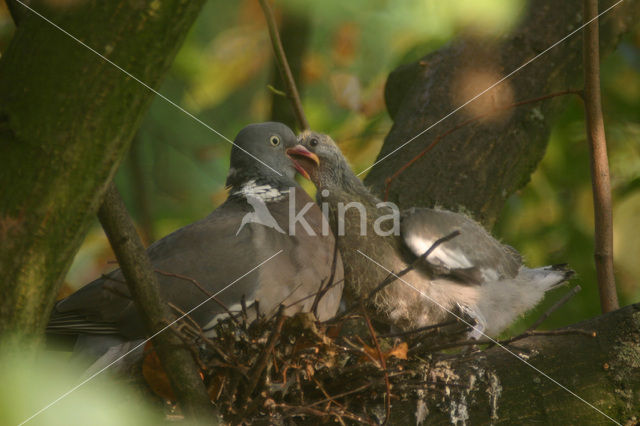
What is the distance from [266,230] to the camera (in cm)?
239

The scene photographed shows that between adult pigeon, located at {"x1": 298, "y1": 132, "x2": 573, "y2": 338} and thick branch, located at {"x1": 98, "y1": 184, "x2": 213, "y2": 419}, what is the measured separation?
1.08 metres

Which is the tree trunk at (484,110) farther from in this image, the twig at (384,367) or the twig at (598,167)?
the twig at (384,367)

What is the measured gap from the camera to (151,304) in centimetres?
163

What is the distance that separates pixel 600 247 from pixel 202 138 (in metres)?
1.96

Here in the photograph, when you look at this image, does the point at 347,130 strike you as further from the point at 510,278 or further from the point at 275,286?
the point at 275,286

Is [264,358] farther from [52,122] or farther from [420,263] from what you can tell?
[420,263]

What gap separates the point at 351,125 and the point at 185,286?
2278 millimetres

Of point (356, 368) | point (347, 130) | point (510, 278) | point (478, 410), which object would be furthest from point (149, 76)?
point (347, 130)

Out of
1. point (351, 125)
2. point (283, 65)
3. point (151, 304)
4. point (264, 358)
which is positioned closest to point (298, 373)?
point (264, 358)

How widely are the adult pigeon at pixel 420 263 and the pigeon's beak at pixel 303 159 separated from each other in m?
0.01

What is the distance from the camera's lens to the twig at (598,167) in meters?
2.66

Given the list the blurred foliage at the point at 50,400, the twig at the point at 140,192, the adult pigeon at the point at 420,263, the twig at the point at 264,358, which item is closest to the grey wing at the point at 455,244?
the adult pigeon at the point at 420,263

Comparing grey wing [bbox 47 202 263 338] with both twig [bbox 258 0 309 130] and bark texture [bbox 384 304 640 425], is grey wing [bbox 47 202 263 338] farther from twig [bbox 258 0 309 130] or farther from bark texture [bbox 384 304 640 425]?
twig [bbox 258 0 309 130]

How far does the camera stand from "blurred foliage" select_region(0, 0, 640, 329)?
3369mm
